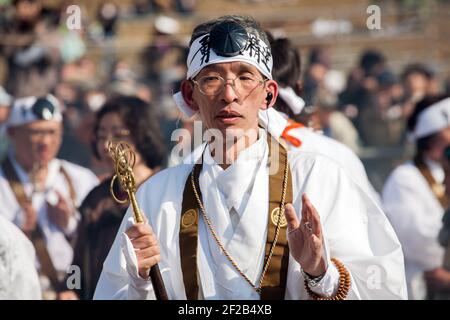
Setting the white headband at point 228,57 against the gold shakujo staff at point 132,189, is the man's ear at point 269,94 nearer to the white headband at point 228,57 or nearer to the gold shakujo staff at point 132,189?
the white headband at point 228,57

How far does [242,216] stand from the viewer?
5.72 m

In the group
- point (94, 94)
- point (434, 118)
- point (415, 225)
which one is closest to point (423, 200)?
point (415, 225)

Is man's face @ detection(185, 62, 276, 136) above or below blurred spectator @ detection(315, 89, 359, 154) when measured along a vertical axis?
below

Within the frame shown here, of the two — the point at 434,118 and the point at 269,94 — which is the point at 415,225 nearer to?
the point at 434,118

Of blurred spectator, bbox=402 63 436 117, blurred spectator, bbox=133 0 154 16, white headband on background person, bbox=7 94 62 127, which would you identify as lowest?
white headband on background person, bbox=7 94 62 127

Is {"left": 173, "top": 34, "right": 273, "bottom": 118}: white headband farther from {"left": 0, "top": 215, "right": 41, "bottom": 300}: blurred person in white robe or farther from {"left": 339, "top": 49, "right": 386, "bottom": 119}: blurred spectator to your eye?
{"left": 339, "top": 49, "right": 386, "bottom": 119}: blurred spectator

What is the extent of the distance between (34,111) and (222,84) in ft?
17.5

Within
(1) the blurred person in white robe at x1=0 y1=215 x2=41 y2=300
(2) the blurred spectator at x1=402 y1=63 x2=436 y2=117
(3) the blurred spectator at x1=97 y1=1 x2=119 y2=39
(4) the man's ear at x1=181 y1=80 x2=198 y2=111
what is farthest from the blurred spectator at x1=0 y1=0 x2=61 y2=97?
(4) the man's ear at x1=181 y1=80 x2=198 y2=111

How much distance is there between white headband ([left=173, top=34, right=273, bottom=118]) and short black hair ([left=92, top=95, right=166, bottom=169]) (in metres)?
3.59

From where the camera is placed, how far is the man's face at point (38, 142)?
10.8 metres

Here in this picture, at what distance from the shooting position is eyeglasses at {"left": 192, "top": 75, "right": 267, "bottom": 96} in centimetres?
564

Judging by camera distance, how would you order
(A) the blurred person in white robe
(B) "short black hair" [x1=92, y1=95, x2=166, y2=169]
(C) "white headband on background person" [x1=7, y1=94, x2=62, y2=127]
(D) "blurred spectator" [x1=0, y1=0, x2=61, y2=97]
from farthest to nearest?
(D) "blurred spectator" [x1=0, y1=0, x2=61, y2=97]
(C) "white headband on background person" [x1=7, y1=94, x2=62, y2=127]
(B) "short black hair" [x1=92, y1=95, x2=166, y2=169]
(A) the blurred person in white robe

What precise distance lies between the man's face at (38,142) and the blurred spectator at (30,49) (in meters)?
4.38
